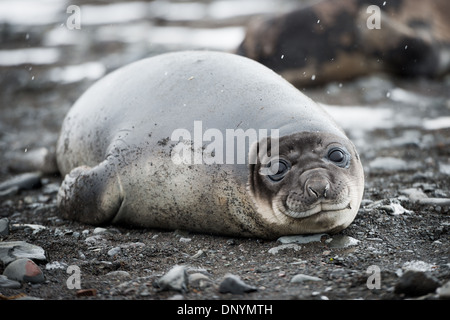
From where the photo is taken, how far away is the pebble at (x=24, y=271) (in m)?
3.14

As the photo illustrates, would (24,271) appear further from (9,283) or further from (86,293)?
(86,293)

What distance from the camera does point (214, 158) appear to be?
358 centimetres

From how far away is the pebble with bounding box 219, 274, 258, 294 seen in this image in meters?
2.88

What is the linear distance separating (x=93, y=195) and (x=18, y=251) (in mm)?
694

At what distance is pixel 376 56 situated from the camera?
27.5 ft

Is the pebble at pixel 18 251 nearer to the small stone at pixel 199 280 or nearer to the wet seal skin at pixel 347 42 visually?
the small stone at pixel 199 280

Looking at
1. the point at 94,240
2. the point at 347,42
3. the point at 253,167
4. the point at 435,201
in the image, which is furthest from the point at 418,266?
the point at 347,42

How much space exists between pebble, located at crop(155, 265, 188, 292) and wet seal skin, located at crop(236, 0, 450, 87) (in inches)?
194

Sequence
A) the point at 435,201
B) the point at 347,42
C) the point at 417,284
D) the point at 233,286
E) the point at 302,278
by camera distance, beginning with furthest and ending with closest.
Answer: the point at 347,42, the point at 435,201, the point at 302,278, the point at 233,286, the point at 417,284

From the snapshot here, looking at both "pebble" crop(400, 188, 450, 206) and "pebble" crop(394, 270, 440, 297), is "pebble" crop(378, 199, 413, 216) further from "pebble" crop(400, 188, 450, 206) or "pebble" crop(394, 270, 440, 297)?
"pebble" crop(394, 270, 440, 297)

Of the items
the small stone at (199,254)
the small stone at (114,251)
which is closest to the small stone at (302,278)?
the small stone at (199,254)

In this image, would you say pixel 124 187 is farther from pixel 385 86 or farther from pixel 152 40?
pixel 152 40
